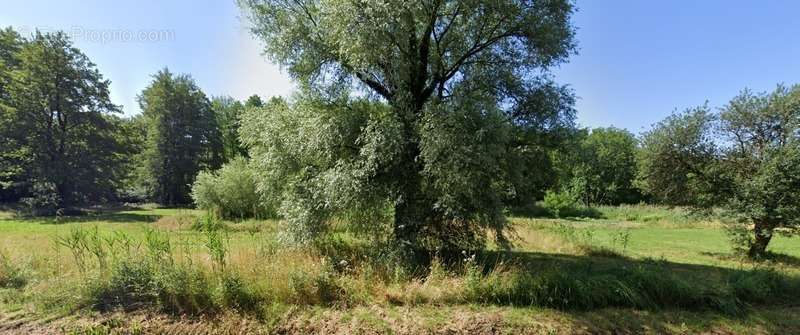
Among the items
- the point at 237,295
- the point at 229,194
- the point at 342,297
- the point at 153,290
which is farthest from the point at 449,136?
the point at 229,194

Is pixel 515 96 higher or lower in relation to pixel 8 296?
higher

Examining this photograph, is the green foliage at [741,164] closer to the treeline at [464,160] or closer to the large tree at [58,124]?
the treeline at [464,160]

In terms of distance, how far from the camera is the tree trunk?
11844 millimetres

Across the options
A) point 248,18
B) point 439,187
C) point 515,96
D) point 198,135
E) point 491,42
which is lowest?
point 439,187

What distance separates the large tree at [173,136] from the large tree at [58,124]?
431 inches

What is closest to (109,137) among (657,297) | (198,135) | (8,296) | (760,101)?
(198,135)

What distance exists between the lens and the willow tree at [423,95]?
24.9 feet

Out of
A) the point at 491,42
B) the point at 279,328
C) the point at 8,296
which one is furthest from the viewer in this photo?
the point at 491,42

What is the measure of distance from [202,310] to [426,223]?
480 cm

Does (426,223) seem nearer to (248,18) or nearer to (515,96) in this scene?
(515,96)

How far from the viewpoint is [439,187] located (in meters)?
7.77

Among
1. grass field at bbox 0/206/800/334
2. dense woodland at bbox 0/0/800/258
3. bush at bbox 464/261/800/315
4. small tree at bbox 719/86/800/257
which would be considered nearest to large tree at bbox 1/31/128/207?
dense woodland at bbox 0/0/800/258

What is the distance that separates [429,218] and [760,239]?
1169cm

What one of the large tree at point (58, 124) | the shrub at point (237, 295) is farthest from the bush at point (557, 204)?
the large tree at point (58, 124)
